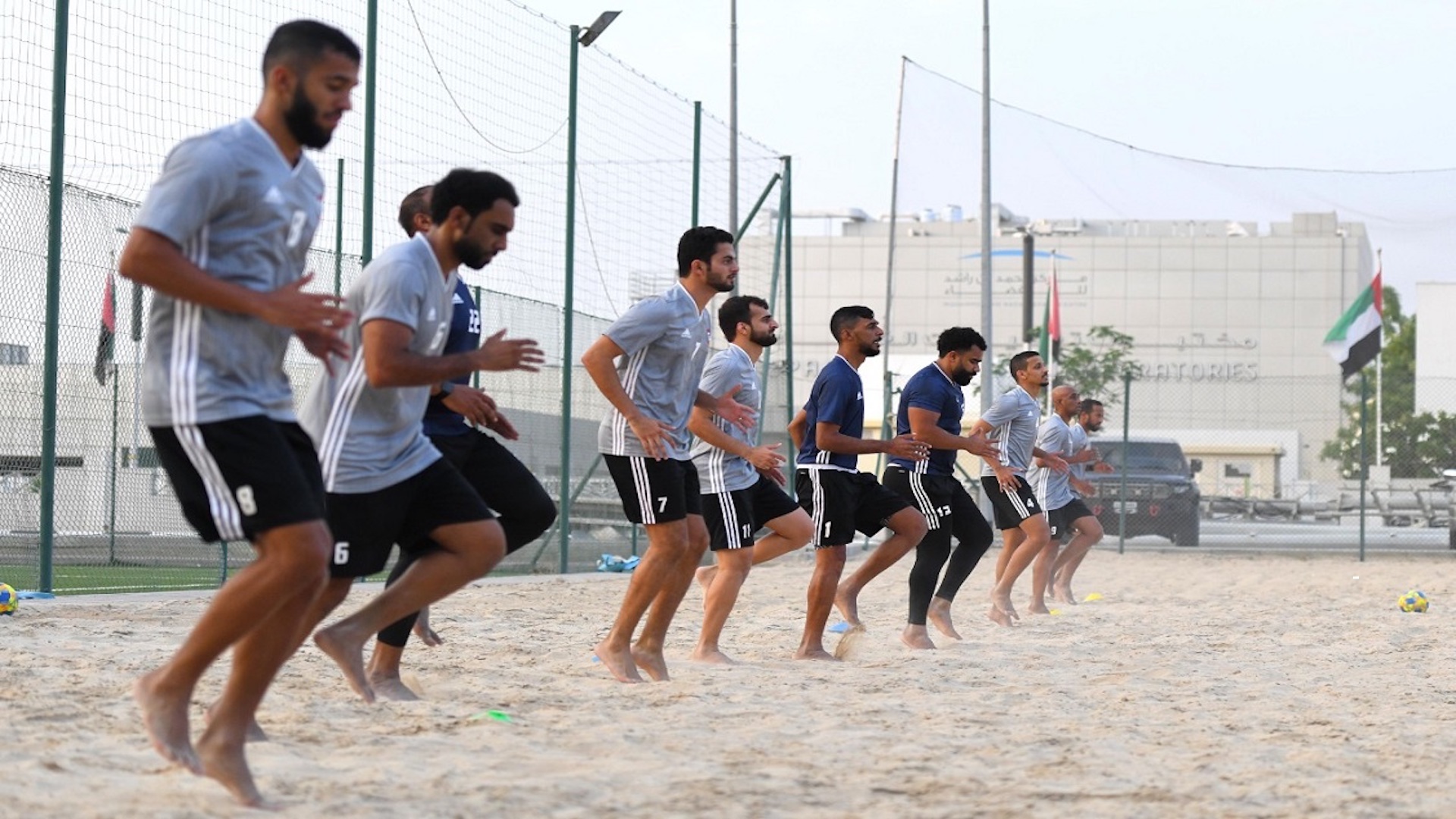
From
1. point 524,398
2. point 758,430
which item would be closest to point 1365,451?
point 758,430

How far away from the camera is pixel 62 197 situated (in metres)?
9.65

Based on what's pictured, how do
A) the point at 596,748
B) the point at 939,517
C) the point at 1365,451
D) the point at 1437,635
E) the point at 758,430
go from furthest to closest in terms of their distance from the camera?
the point at 1365,451
the point at 758,430
the point at 1437,635
the point at 939,517
the point at 596,748

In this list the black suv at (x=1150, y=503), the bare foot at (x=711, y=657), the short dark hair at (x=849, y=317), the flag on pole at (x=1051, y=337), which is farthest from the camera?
the flag on pole at (x=1051, y=337)

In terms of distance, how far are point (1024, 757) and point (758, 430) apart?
12.6 metres

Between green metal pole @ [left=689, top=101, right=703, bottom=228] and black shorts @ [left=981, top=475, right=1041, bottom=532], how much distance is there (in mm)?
5208

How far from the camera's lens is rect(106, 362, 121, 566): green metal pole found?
37.3 ft

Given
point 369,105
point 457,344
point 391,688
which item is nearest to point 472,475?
point 457,344

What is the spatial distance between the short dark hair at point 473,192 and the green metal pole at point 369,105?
660cm

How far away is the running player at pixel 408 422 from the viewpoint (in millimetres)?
5094

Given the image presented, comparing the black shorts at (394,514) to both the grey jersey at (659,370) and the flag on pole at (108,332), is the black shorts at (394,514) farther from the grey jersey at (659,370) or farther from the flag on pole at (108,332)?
the flag on pole at (108,332)

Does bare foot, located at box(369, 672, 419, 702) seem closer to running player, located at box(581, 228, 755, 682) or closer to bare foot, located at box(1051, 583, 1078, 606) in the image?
running player, located at box(581, 228, 755, 682)

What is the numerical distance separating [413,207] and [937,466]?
3.87 meters

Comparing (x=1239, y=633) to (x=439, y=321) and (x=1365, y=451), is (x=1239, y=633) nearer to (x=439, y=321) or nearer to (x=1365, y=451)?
(x=439, y=321)

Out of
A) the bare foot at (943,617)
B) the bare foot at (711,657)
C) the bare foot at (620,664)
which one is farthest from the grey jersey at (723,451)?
the bare foot at (943,617)
